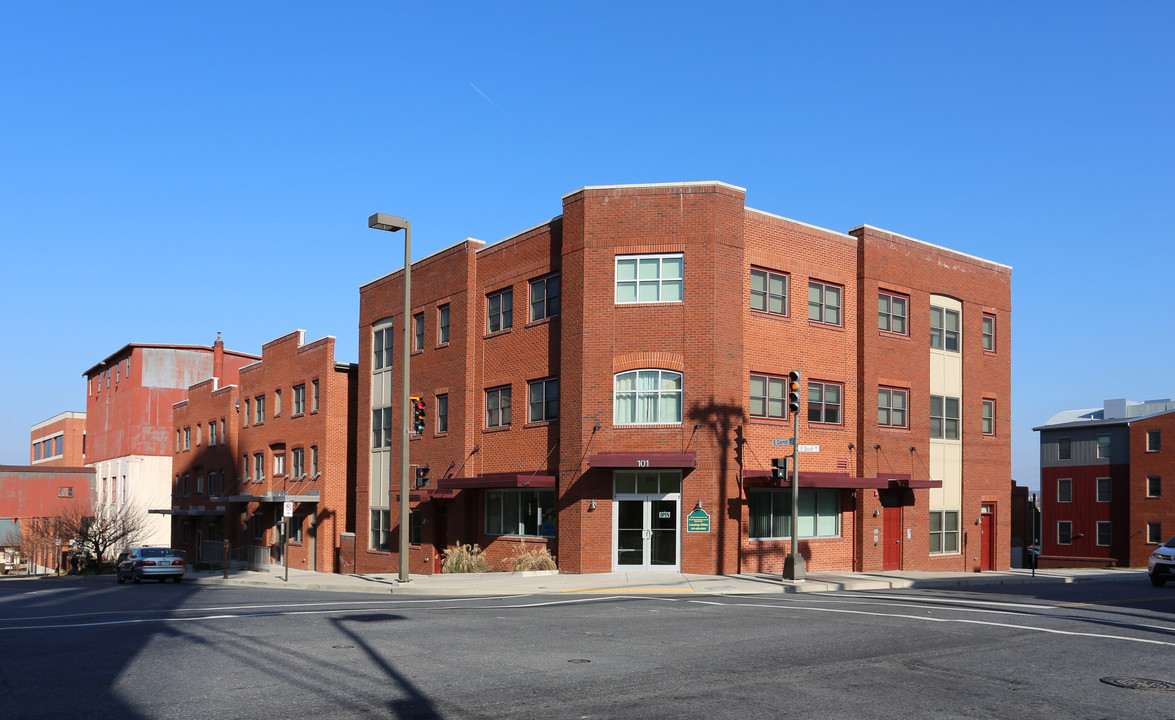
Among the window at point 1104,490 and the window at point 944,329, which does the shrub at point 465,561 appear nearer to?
the window at point 944,329

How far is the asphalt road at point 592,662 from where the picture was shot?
30.8 feet

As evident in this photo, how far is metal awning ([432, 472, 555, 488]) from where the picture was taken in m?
31.8

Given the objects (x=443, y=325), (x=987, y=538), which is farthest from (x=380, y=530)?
(x=987, y=538)

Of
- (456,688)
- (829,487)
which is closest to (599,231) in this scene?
(829,487)

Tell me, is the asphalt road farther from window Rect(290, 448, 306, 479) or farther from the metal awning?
window Rect(290, 448, 306, 479)

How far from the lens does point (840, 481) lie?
31281 millimetres

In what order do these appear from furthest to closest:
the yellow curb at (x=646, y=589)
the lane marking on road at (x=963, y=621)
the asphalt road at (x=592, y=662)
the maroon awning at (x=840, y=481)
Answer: the maroon awning at (x=840, y=481)
the yellow curb at (x=646, y=589)
the lane marking on road at (x=963, y=621)
the asphalt road at (x=592, y=662)

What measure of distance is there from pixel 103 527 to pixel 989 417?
48.9m

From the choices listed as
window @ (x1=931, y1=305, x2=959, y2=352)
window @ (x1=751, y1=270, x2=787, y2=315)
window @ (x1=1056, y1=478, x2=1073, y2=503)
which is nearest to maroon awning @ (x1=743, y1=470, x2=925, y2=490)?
window @ (x1=751, y1=270, x2=787, y2=315)

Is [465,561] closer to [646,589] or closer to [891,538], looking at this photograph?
[646,589]

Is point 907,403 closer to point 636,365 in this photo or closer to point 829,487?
point 829,487

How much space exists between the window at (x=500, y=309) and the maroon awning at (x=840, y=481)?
10.6 metres

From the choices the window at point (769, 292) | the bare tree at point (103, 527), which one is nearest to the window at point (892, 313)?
the window at point (769, 292)

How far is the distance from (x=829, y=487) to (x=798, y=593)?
25.1 ft
